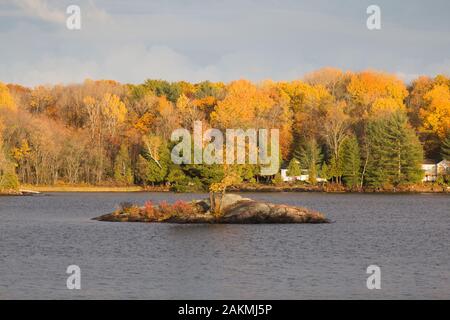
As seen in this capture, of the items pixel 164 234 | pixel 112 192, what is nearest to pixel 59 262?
pixel 164 234

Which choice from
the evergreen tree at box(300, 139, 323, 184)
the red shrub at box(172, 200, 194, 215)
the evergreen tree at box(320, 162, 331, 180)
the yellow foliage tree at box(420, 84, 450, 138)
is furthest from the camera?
the evergreen tree at box(300, 139, 323, 184)

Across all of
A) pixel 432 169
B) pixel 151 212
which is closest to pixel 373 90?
pixel 432 169

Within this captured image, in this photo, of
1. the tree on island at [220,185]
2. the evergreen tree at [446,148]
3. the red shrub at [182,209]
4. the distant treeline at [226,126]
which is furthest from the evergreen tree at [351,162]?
the red shrub at [182,209]

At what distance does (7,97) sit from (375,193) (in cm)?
5753

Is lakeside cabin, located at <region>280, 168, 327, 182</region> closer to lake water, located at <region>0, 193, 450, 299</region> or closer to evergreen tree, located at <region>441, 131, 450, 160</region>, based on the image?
evergreen tree, located at <region>441, 131, 450, 160</region>

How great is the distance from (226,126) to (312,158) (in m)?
13.6

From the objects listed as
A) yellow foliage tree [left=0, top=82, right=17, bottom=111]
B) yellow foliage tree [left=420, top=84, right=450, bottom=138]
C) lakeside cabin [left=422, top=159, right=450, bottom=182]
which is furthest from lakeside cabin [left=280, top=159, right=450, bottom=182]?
yellow foliage tree [left=0, top=82, right=17, bottom=111]

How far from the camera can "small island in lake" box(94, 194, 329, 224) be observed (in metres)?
55.4

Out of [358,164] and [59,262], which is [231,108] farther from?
[59,262]

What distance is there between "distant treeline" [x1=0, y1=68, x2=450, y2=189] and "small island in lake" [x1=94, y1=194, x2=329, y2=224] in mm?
35997

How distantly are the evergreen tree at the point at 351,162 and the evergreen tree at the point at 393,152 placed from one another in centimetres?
200

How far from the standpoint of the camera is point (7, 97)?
119 m

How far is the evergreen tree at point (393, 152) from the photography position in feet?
347

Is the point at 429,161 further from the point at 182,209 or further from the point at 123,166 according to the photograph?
the point at 182,209
